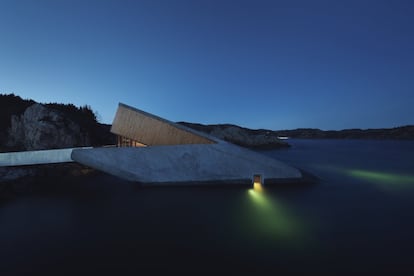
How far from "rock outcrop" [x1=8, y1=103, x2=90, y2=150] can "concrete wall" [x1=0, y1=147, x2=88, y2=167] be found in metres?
10.0

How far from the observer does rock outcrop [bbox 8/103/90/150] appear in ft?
89.4

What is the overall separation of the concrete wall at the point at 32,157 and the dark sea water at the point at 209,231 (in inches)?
108

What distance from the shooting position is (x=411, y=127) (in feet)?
452

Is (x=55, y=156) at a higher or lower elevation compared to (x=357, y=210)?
higher

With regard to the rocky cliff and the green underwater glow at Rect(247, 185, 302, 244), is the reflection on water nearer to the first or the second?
the green underwater glow at Rect(247, 185, 302, 244)

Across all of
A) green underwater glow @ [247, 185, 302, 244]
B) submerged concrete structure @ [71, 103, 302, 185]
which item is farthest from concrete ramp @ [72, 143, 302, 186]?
green underwater glow @ [247, 185, 302, 244]

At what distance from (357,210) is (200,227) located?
10.1m

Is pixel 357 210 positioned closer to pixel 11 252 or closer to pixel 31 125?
pixel 11 252

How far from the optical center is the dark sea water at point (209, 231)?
814 centimetres

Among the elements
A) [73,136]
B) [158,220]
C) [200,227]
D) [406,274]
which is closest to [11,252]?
[158,220]

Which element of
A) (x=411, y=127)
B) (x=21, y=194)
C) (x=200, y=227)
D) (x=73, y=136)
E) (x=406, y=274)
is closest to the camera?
(x=406, y=274)

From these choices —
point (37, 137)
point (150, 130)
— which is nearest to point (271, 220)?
point (150, 130)

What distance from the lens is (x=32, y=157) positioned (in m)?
17.9

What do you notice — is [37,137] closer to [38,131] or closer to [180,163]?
[38,131]
